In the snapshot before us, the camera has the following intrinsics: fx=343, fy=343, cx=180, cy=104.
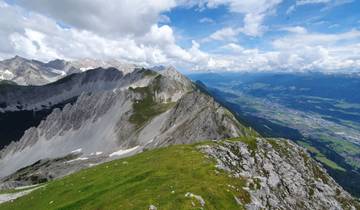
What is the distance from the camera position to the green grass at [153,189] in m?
38.6

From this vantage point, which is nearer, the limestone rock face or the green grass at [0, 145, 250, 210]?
the green grass at [0, 145, 250, 210]

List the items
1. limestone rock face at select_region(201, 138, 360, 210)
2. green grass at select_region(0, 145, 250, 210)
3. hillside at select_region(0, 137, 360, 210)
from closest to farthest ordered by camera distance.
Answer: green grass at select_region(0, 145, 250, 210) < hillside at select_region(0, 137, 360, 210) < limestone rock face at select_region(201, 138, 360, 210)

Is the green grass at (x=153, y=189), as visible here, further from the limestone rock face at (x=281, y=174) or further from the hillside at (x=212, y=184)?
the limestone rock face at (x=281, y=174)

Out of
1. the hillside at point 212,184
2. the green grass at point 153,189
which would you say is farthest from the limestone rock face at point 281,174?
the green grass at point 153,189

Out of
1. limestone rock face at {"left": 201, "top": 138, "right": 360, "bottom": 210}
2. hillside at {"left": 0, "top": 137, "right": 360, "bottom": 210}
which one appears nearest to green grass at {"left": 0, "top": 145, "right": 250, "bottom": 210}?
hillside at {"left": 0, "top": 137, "right": 360, "bottom": 210}

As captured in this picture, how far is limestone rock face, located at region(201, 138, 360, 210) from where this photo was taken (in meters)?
53.4

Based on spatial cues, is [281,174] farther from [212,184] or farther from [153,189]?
[153,189]

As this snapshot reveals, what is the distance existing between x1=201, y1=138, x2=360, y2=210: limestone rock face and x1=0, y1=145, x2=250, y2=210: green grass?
16.2ft

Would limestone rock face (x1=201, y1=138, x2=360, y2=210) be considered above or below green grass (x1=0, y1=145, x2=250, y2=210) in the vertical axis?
below

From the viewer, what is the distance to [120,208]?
3681cm

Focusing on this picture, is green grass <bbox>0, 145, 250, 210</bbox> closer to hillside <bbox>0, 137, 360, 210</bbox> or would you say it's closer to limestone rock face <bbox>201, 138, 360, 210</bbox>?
hillside <bbox>0, 137, 360, 210</bbox>

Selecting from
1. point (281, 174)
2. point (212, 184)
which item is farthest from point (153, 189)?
point (281, 174)

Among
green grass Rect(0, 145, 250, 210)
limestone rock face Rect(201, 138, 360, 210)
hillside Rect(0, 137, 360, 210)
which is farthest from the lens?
limestone rock face Rect(201, 138, 360, 210)

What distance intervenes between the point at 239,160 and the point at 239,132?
80921mm
